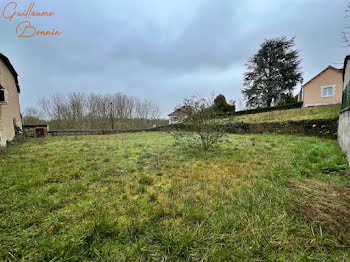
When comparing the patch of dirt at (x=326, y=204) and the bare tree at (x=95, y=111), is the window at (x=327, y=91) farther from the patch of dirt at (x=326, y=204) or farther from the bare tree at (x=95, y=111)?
the bare tree at (x=95, y=111)

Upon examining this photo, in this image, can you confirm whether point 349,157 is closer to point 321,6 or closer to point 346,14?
point 346,14

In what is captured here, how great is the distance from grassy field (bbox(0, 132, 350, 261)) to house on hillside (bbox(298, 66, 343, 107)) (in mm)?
18522

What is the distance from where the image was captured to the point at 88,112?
2120 centimetres

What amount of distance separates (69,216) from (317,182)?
173 inches

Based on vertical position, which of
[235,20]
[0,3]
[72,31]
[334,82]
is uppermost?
[235,20]

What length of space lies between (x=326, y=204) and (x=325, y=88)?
2090 cm

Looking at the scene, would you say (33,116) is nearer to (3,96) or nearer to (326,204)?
(3,96)

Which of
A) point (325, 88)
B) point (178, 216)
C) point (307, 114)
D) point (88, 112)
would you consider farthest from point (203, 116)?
point (88, 112)

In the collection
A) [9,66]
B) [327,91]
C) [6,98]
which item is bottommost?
[6,98]

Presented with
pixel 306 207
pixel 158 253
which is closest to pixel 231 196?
pixel 306 207

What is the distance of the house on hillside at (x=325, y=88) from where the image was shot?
14852 millimetres

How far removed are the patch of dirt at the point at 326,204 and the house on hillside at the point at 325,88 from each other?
19684 millimetres

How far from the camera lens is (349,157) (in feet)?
11.3

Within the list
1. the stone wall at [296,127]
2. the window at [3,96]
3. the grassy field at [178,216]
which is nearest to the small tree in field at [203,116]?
the stone wall at [296,127]
